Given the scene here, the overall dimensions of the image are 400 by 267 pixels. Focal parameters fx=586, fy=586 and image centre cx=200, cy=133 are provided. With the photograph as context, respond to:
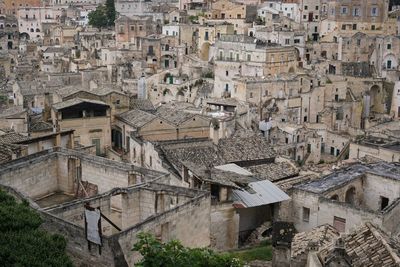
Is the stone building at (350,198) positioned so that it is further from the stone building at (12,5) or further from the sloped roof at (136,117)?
the stone building at (12,5)

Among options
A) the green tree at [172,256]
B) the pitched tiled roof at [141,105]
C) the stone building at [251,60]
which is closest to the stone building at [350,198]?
the green tree at [172,256]

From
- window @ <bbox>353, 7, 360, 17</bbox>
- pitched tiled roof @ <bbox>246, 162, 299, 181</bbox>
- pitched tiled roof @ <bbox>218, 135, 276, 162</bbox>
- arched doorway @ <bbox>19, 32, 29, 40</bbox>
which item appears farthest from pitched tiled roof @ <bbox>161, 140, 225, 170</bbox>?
arched doorway @ <bbox>19, 32, 29, 40</bbox>

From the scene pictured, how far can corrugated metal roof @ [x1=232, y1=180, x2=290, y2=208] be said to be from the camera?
75.7 ft

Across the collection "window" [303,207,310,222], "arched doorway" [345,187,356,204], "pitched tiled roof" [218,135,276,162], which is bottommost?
"window" [303,207,310,222]

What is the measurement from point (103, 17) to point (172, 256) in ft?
281

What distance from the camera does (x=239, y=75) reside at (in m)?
55.0

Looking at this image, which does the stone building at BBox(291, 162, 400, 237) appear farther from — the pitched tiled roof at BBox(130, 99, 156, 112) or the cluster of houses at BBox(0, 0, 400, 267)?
the pitched tiled roof at BBox(130, 99, 156, 112)

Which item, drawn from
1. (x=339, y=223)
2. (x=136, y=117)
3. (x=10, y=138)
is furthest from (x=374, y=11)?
(x=10, y=138)

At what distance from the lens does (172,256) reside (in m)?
12.6

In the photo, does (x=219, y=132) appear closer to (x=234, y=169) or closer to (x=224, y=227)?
(x=234, y=169)

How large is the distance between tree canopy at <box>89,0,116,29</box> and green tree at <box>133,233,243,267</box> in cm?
8482

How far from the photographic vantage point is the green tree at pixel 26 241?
12.5 metres

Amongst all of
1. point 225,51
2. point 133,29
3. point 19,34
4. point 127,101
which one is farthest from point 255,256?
point 19,34

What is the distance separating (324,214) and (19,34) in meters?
88.8
